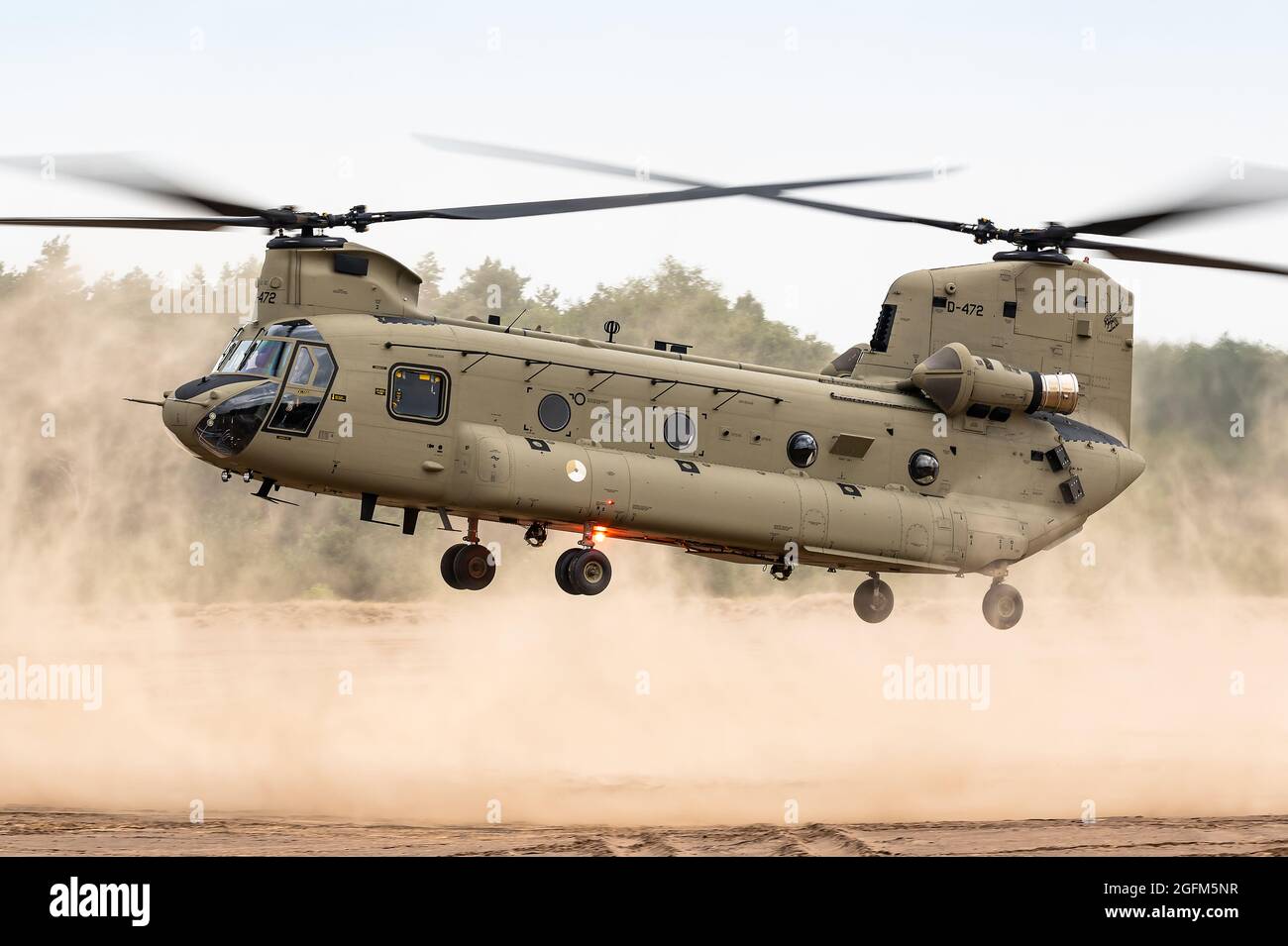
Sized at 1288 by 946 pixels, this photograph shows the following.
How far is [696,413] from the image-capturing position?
22.3 meters

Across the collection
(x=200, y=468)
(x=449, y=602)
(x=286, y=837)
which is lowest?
(x=286, y=837)

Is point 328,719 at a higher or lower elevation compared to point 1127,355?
lower

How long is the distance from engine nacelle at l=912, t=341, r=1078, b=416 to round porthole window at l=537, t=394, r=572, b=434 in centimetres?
522

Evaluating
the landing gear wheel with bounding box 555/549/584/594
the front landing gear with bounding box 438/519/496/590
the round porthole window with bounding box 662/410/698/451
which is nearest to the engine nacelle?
the round porthole window with bounding box 662/410/698/451

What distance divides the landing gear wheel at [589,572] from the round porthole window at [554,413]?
4.95 feet

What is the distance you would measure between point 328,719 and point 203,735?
2258 millimetres

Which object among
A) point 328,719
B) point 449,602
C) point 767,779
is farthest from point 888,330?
point 449,602

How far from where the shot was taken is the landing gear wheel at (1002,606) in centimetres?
2431

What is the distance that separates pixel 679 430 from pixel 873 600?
4.07 meters

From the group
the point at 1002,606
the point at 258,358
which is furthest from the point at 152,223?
the point at 1002,606

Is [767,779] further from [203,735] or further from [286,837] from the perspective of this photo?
[203,735]

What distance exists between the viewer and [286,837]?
27.5 metres

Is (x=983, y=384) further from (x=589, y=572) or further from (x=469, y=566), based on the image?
(x=469, y=566)

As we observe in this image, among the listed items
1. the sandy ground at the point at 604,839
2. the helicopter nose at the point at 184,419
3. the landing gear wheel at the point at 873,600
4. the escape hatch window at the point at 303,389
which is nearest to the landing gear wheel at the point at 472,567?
the escape hatch window at the point at 303,389
